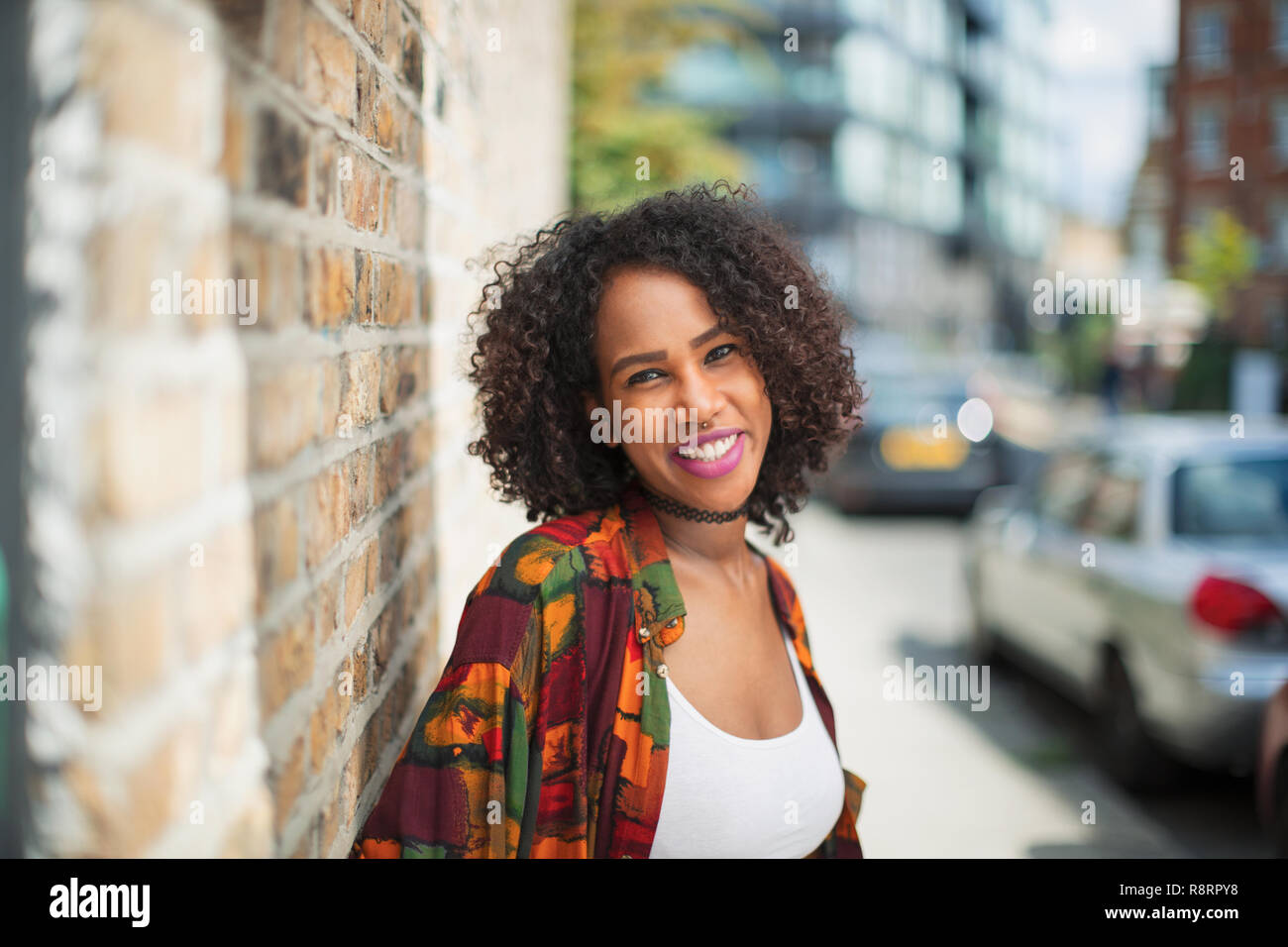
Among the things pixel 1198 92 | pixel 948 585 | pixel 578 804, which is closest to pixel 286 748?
pixel 578 804

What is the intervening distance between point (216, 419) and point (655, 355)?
95cm

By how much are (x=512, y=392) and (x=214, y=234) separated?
3.39ft

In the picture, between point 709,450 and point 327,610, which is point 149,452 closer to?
point 327,610

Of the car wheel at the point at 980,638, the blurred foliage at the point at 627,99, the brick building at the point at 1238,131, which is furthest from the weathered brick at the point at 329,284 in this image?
the brick building at the point at 1238,131

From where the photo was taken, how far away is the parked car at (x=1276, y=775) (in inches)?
143

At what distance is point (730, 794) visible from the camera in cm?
179

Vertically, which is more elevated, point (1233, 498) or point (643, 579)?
point (643, 579)

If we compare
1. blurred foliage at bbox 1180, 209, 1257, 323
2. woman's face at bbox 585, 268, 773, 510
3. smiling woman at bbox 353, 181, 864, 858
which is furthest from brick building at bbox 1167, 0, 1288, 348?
woman's face at bbox 585, 268, 773, 510

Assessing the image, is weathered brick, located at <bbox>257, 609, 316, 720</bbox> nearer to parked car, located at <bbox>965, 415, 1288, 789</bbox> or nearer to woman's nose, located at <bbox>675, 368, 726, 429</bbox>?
woman's nose, located at <bbox>675, 368, 726, 429</bbox>

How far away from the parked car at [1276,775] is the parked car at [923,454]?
26.5 feet

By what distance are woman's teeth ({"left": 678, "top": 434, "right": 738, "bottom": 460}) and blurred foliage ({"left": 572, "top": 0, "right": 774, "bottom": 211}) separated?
941 cm

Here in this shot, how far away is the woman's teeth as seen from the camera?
75.6 inches

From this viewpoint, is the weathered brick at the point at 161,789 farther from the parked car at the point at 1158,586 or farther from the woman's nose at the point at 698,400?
the parked car at the point at 1158,586

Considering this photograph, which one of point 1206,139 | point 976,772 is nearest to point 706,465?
point 976,772
